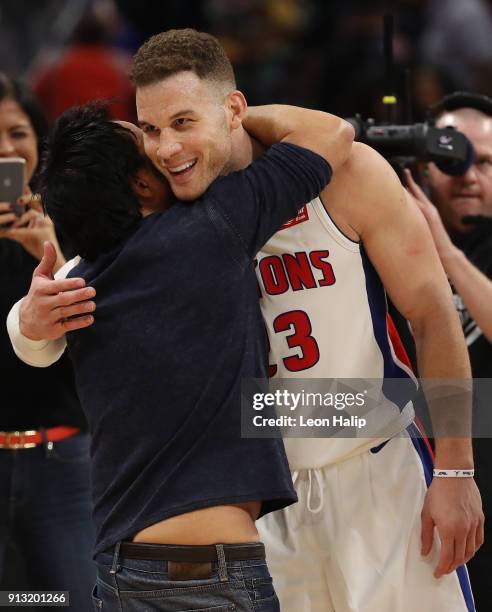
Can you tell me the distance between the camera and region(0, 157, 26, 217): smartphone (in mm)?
2803

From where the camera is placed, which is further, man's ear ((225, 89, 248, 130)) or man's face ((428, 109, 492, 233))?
man's face ((428, 109, 492, 233))

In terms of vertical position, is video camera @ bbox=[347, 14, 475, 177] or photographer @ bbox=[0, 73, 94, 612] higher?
video camera @ bbox=[347, 14, 475, 177]

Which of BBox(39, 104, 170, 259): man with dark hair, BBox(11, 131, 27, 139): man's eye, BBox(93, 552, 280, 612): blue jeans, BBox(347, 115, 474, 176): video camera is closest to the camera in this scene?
BBox(93, 552, 280, 612): blue jeans

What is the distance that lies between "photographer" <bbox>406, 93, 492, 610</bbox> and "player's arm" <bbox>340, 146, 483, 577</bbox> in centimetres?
39

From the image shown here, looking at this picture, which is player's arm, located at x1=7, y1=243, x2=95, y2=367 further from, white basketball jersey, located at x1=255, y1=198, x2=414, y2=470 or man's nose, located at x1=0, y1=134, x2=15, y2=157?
man's nose, located at x1=0, y1=134, x2=15, y2=157

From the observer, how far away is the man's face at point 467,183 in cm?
295

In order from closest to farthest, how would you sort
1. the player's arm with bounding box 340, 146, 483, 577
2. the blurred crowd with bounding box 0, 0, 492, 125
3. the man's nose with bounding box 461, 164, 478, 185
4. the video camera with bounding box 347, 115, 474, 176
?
the player's arm with bounding box 340, 146, 483, 577 → the video camera with bounding box 347, 115, 474, 176 → the man's nose with bounding box 461, 164, 478, 185 → the blurred crowd with bounding box 0, 0, 492, 125

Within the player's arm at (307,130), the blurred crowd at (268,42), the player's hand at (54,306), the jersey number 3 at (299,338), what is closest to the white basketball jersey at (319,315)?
the jersey number 3 at (299,338)

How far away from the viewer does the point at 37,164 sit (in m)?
3.09

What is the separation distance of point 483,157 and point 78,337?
1.41 meters

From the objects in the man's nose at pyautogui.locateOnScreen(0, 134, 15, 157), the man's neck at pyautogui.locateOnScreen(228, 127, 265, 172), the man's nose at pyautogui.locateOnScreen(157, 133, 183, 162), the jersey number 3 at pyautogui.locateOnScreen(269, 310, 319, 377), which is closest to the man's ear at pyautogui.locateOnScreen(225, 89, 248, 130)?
the man's neck at pyautogui.locateOnScreen(228, 127, 265, 172)

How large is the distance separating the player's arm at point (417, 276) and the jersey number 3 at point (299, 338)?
0.61 feet

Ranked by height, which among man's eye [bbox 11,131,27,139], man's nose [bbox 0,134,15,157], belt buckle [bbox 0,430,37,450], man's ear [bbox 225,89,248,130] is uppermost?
man's ear [bbox 225,89,248,130]

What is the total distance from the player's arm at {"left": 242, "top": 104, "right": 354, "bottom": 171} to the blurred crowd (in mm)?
3238
